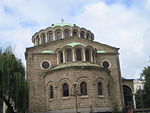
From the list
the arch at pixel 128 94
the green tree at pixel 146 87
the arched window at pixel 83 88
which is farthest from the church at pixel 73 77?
the green tree at pixel 146 87

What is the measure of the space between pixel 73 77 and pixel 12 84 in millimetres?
7855

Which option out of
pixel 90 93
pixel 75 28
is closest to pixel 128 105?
pixel 90 93

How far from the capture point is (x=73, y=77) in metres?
28.6

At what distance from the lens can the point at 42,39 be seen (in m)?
39.2

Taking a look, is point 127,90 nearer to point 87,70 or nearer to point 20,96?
point 87,70

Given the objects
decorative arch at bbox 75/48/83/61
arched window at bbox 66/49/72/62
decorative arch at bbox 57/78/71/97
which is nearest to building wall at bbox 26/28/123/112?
decorative arch at bbox 57/78/71/97

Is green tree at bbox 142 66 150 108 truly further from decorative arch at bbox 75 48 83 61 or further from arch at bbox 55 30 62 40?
arch at bbox 55 30 62 40

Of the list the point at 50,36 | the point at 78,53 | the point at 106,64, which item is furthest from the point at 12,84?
Answer: the point at 50,36

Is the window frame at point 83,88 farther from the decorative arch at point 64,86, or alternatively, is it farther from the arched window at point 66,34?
the arched window at point 66,34

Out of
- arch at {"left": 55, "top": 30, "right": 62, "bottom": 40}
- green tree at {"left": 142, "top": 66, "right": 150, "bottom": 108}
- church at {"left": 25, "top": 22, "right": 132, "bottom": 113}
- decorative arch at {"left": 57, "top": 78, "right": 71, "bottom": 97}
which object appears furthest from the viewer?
arch at {"left": 55, "top": 30, "right": 62, "bottom": 40}

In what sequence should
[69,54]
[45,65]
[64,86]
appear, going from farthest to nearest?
[45,65]
[69,54]
[64,86]

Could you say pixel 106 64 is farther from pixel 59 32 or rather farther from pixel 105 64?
pixel 59 32

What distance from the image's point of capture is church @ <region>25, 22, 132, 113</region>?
28.2 m

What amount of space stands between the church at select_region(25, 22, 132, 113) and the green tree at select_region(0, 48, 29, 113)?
2.77 m
